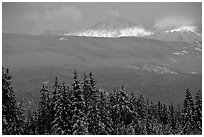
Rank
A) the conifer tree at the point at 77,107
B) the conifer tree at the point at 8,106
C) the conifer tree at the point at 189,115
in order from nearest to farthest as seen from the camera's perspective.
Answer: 1. the conifer tree at the point at 8,106
2. the conifer tree at the point at 77,107
3. the conifer tree at the point at 189,115

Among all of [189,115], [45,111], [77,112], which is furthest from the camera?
[189,115]

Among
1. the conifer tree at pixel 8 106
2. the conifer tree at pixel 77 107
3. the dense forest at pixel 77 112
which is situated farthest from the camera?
the conifer tree at pixel 77 107

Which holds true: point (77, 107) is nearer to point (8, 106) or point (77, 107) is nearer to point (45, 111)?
point (8, 106)

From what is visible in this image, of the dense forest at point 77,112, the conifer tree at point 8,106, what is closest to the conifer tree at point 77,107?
the dense forest at point 77,112

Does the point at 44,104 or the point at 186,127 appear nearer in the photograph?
the point at 44,104

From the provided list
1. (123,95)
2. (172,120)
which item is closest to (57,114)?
(123,95)

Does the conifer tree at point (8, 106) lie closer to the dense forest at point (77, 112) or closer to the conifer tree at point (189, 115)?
the dense forest at point (77, 112)

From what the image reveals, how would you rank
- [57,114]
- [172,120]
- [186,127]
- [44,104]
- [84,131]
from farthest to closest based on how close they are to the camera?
[172,120] < [186,127] < [44,104] < [57,114] < [84,131]

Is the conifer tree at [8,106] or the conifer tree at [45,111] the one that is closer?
the conifer tree at [8,106]

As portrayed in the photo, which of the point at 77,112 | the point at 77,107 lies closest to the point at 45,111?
the point at 77,107

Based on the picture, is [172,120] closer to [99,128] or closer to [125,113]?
[125,113]

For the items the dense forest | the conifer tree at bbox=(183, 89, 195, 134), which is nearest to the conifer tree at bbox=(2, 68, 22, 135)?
the dense forest
